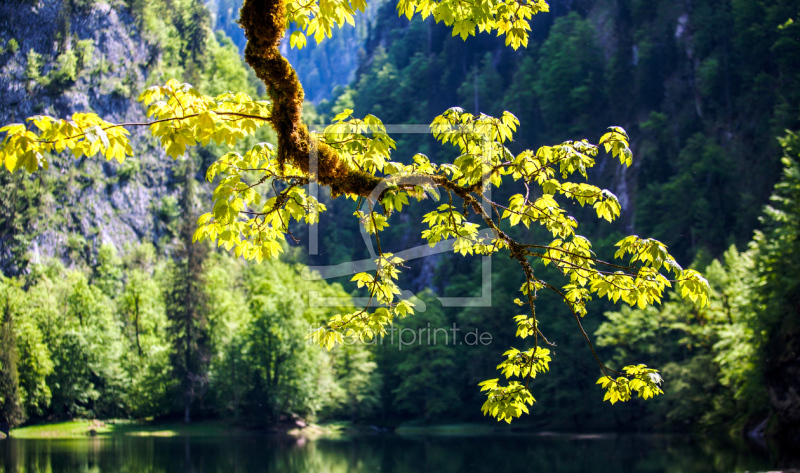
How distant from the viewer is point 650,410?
38.0 meters

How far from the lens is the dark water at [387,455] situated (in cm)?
2406


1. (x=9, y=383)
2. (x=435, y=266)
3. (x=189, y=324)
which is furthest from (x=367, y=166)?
(x=435, y=266)

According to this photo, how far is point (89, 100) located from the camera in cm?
6034

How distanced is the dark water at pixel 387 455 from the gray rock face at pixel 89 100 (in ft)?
74.2

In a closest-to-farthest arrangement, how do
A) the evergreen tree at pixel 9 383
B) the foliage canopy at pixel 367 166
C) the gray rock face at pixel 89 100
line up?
the foliage canopy at pixel 367 166
the evergreen tree at pixel 9 383
the gray rock face at pixel 89 100

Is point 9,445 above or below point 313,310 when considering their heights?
below

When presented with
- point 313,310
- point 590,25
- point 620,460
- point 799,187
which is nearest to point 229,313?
point 313,310

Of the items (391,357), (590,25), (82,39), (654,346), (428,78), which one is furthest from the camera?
(428,78)

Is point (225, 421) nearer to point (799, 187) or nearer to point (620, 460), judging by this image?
point (620, 460)

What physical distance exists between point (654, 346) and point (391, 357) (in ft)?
62.7

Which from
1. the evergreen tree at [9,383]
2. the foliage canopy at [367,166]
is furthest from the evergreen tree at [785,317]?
the evergreen tree at [9,383]

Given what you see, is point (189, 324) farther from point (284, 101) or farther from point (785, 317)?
point (284, 101)

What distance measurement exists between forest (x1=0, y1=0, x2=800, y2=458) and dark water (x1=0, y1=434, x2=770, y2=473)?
3714 mm

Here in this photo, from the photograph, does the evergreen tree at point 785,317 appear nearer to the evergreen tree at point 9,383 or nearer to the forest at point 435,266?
the forest at point 435,266
